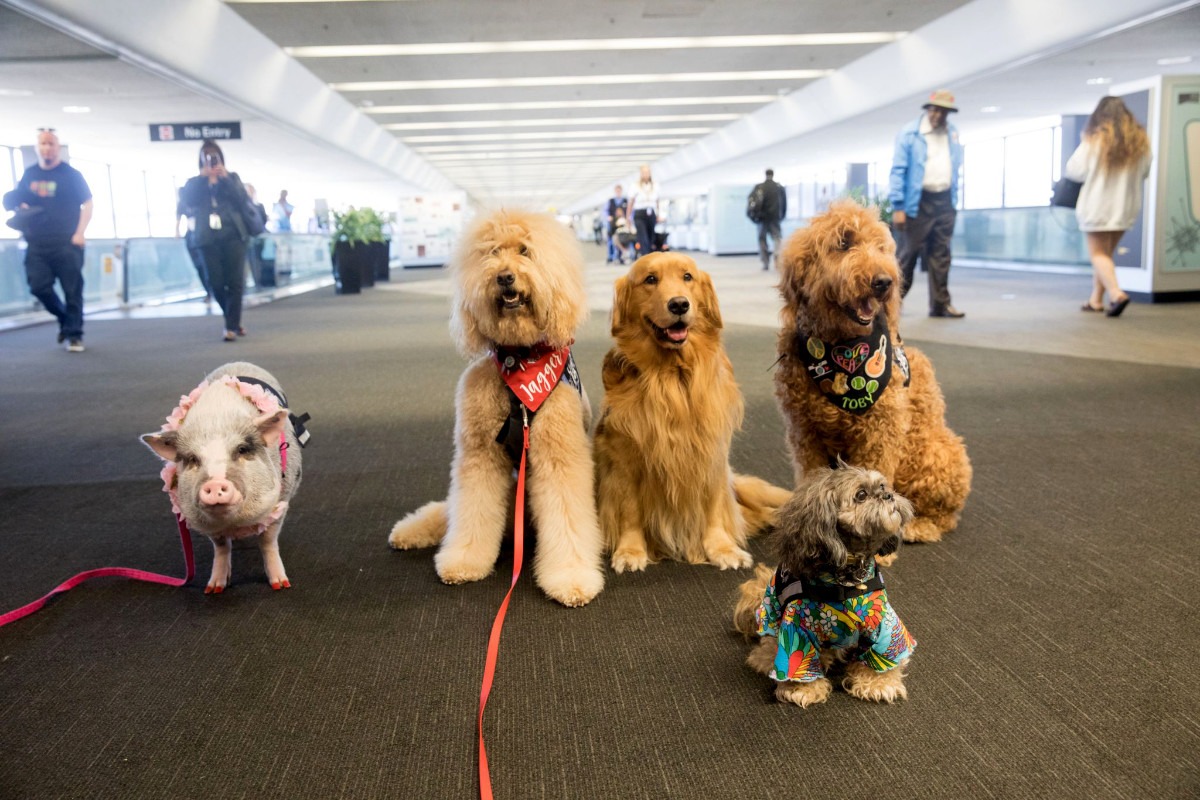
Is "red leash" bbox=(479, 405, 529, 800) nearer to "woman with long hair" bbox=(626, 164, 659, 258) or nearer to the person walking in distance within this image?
"woman with long hair" bbox=(626, 164, 659, 258)

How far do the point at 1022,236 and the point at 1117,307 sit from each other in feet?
29.1

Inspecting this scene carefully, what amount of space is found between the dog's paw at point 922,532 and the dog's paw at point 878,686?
3.18 ft

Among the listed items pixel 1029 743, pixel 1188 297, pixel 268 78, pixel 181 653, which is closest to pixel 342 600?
pixel 181 653

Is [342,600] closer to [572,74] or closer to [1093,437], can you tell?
[1093,437]

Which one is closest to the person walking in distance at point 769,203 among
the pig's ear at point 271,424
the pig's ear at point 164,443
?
the pig's ear at point 271,424

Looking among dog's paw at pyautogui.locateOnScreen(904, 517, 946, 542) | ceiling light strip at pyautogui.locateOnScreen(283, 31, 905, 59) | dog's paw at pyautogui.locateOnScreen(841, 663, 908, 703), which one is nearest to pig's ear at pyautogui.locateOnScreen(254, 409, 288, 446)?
dog's paw at pyautogui.locateOnScreen(841, 663, 908, 703)

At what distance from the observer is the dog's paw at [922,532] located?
276 centimetres

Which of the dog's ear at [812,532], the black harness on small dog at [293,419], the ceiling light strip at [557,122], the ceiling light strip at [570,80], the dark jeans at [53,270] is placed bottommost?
the dog's ear at [812,532]

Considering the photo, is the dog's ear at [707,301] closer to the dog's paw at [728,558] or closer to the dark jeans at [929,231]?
the dog's paw at [728,558]

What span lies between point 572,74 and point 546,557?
13.5 meters

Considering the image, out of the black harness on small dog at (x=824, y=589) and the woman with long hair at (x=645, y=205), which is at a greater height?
the woman with long hair at (x=645, y=205)

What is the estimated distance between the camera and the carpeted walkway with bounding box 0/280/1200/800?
64.4 inches

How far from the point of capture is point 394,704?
1.92 meters

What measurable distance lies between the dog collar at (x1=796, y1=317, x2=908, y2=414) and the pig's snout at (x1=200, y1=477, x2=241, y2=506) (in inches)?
65.7
